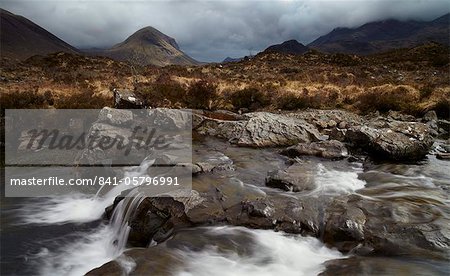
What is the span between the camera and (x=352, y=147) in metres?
11.8

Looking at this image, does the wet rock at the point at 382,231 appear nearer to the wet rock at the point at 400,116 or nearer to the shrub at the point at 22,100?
the wet rock at the point at 400,116

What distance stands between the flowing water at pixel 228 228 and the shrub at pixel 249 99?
8623 millimetres

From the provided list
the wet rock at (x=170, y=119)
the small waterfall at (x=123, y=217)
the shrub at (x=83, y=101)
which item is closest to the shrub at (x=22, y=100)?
the shrub at (x=83, y=101)

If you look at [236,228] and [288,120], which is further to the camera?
[288,120]

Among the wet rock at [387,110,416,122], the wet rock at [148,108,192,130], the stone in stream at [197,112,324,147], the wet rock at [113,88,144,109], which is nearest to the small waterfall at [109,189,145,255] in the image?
the stone in stream at [197,112,324,147]

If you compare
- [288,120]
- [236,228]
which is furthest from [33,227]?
[288,120]

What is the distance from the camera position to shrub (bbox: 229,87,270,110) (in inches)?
774

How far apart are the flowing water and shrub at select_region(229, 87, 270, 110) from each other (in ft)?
28.3

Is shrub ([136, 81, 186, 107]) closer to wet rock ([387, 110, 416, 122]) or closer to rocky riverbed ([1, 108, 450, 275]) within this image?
rocky riverbed ([1, 108, 450, 275])

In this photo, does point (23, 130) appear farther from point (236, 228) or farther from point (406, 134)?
point (406, 134)

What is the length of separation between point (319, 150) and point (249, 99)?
939cm

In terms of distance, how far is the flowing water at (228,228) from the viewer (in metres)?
5.99

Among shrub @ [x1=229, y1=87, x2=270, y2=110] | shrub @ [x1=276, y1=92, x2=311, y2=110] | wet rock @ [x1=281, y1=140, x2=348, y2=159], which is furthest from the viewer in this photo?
shrub @ [x1=229, y1=87, x2=270, y2=110]

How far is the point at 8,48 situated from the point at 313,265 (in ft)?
674
